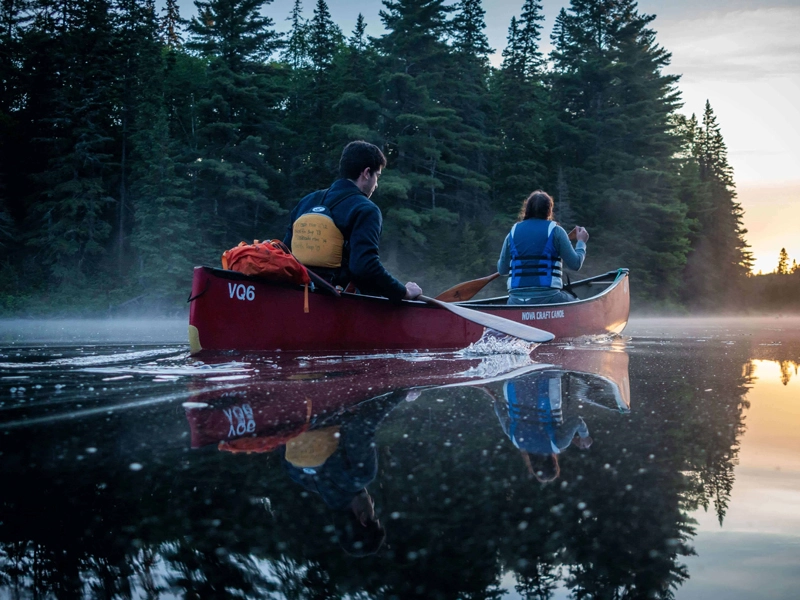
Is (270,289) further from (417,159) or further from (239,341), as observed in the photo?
(417,159)

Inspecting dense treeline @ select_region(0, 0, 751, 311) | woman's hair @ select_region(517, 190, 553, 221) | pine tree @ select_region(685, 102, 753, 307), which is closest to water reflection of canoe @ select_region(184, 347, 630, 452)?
woman's hair @ select_region(517, 190, 553, 221)

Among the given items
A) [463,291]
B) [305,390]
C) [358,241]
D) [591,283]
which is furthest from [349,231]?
[591,283]

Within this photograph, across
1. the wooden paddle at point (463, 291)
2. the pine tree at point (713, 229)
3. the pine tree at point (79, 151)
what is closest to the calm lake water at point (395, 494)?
the wooden paddle at point (463, 291)

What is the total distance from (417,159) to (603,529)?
81.1ft

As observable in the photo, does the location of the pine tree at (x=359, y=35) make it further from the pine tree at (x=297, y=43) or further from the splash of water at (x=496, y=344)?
the splash of water at (x=496, y=344)

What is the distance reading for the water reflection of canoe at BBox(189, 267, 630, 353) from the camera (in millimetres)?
4820

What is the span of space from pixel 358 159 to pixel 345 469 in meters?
3.71

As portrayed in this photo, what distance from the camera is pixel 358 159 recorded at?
5.23m

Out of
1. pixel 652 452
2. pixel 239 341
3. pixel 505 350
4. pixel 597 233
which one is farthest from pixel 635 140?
pixel 652 452

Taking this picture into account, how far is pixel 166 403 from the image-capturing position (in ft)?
9.73

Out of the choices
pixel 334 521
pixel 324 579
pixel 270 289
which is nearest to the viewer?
pixel 324 579

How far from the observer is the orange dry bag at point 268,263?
475 centimetres

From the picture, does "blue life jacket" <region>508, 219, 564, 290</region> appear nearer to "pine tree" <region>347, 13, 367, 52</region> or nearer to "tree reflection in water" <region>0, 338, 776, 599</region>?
"tree reflection in water" <region>0, 338, 776, 599</region>

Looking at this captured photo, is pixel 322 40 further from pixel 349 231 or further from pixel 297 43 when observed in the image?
pixel 349 231
